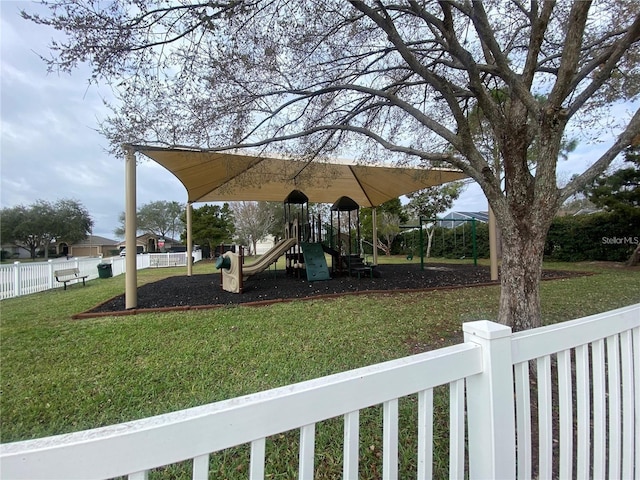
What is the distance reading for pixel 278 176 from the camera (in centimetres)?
727

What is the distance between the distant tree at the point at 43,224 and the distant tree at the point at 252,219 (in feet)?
61.8

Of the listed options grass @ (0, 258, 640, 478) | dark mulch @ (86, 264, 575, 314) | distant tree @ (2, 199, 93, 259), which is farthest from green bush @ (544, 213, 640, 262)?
distant tree @ (2, 199, 93, 259)

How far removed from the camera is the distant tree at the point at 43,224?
2848 centimetres

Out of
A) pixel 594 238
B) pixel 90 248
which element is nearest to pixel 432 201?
pixel 594 238

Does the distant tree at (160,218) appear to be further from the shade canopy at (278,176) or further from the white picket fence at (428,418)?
the white picket fence at (428,418)

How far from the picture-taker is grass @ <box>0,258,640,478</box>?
2.02 meters

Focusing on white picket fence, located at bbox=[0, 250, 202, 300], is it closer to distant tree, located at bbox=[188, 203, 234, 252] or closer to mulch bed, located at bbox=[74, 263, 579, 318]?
mulch bed, located at bbox=[74, 263, 579, 318]

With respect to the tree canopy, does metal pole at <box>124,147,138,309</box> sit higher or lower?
lower

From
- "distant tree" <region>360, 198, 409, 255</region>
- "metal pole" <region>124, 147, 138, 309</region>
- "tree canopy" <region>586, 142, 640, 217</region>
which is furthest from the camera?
"distant tree" <region>360, 198, 409, 255</region>

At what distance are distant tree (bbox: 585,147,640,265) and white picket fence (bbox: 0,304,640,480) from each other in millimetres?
12962

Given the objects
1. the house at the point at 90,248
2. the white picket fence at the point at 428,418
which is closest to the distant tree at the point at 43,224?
the house at the point at 90,248

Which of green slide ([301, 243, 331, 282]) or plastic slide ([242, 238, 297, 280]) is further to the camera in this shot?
green slide ([301, 243, 331, 282])

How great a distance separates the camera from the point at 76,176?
307 inches

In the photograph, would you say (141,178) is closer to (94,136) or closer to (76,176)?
Answer: (94,136)
